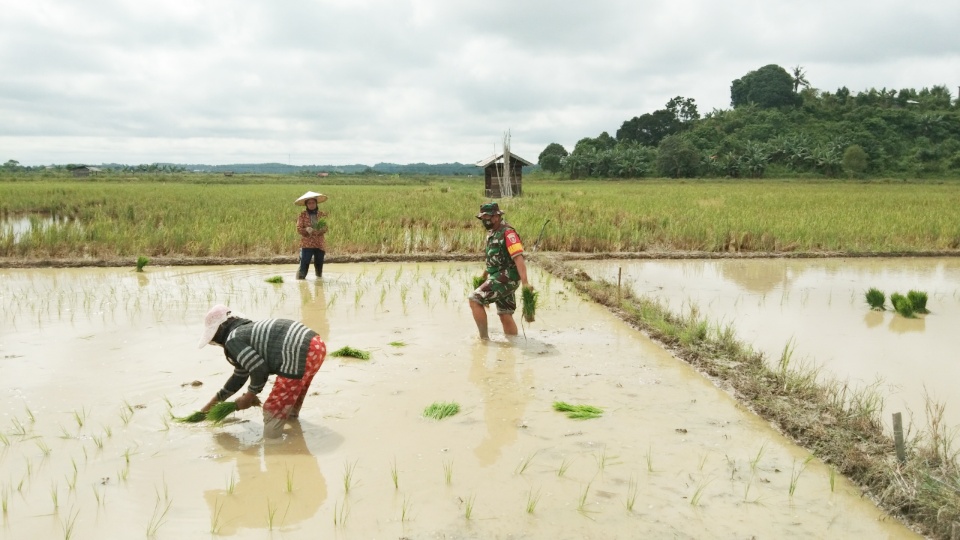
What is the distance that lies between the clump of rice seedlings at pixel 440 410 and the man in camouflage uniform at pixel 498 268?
4.61ft

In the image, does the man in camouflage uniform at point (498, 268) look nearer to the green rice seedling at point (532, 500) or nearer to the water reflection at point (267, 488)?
the water reflection at point (267, 488)

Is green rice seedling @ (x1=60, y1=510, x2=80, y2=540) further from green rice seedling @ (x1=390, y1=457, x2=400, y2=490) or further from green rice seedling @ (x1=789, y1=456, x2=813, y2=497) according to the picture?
green rice seedling @ (x1=789, y1=456, x2=813, y2=497)

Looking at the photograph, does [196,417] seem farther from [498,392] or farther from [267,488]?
[498,392]

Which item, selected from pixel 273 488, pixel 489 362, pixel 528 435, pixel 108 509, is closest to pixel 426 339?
pixel 489 362

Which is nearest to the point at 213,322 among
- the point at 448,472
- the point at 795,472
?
the point at 448,472

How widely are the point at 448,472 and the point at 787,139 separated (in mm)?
45129

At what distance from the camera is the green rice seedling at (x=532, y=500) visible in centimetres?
266

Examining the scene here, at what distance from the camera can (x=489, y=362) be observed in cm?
469

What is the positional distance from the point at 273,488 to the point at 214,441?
63 centimetres

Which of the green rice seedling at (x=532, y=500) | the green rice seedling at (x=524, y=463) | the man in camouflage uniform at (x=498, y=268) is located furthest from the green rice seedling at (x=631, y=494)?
the man in camouflage uniform at (x=498, y=268)

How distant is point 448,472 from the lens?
2947mm

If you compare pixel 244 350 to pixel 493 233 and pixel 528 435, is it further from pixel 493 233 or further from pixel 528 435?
pixel 493 233

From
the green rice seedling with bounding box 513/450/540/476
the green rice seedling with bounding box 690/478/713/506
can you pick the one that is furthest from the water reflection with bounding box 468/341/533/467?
the green rice seedling with bounding box 690/478/713/506

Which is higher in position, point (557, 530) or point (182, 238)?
point (182, 238)
